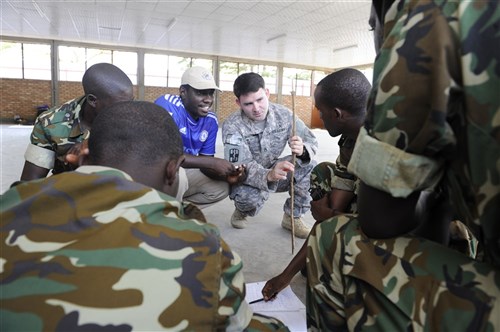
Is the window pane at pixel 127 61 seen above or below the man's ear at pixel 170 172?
above

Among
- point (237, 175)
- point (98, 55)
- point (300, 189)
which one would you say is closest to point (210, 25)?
point (98, 55)

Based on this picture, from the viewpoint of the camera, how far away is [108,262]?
0.64m

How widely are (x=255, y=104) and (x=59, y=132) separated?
124cm

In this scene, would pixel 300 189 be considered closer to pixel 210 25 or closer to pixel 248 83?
pixel 248 83

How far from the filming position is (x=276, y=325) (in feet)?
2.94

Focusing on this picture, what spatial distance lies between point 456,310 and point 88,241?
2.47ft

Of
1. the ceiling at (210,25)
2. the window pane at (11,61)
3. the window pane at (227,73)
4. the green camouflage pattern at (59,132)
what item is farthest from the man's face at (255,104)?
the window pane at (11,61)

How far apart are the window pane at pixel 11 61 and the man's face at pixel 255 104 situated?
40.5 ft

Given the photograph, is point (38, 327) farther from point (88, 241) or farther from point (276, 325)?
point (276, 325)

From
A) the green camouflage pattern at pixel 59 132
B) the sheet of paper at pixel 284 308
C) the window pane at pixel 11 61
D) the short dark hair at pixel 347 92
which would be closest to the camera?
the sheet of paper at pixel 284 308

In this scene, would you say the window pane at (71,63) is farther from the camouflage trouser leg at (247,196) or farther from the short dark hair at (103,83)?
the short dark hair at (103,83)

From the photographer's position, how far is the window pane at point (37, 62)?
12.0 m

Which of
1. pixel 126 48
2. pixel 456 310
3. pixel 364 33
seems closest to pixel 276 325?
pixel 456 310

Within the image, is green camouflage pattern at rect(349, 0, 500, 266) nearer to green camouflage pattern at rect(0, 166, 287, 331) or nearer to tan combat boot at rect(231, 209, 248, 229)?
green camouflage pattern at rect(0, 166, 287, 331)
